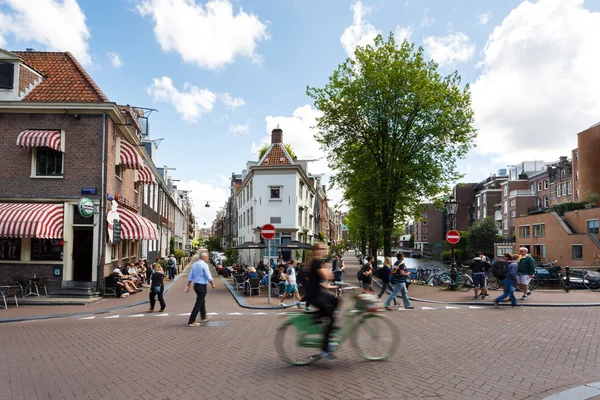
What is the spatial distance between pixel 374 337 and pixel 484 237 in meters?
64.1

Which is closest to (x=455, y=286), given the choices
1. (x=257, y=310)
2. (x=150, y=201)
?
(x=257, y=310)

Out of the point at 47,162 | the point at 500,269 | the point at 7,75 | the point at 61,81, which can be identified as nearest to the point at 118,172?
the point at 47,162

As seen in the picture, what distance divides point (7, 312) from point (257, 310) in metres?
7.73

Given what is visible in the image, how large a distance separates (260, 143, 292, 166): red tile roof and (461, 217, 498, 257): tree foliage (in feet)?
140

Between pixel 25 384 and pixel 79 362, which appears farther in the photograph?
pixel 79 362

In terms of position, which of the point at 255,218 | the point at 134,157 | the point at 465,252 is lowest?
the point at 465,252

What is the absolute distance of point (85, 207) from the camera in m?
15.5

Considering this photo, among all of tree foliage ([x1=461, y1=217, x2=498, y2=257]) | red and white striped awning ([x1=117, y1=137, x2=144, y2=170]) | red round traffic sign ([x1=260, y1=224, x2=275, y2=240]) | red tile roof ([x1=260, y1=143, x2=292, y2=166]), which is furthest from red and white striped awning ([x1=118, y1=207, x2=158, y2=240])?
tree foliage ([x1=461, y1=217, x2=498, y2=257])

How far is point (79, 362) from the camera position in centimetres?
687

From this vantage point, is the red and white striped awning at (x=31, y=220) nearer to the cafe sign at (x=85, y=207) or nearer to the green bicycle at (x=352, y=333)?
the cafe sign at (x=85, y=207)

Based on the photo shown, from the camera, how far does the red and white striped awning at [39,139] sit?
1510cm

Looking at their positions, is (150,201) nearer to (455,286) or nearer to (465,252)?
(455,286)

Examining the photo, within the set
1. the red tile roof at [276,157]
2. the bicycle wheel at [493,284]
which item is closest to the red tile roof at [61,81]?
the red tile roof at [276,157]

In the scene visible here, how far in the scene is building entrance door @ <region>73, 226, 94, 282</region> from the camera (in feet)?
55.6
